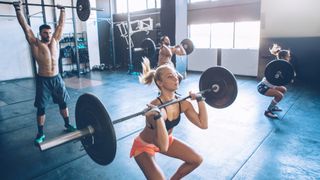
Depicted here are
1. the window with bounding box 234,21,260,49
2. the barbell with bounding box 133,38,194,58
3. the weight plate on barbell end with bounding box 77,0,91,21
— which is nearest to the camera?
the weight plate on barbell end with bounding box 77,0,91,21

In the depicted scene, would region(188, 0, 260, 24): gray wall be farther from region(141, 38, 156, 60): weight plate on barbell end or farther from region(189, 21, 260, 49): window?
region(141, 38, 156, 60): weight plate on barbell end

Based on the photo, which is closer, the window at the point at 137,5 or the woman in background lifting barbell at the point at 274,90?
the woman in background lifting barbell at the point at 274,90

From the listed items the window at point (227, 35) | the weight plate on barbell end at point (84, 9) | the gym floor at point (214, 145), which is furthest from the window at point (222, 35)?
the weight plate on barbell end at point (84, 9)

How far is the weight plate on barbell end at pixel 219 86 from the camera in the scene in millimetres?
1957

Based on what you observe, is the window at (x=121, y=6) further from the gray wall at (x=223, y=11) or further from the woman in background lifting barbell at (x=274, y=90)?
the woman in background lifting barbell at (x=274, y=90)

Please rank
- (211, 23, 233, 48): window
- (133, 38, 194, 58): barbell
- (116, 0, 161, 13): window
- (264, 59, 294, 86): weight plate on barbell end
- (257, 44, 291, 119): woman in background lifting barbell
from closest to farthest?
(264, 59, 294, 86): weight plate on barbell end
(257, 44, 291, 119): woman in background lifting barbell
(133, 38, 194, 58): barbell
(211, 23, 233, 48): window
(116, 0, 161, 13): window

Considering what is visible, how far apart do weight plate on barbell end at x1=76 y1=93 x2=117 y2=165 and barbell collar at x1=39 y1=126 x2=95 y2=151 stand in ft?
0.11

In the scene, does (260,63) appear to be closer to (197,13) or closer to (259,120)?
(197,13)

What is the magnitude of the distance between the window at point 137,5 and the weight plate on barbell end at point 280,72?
6.26 metres

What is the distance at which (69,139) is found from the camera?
1.27 metres

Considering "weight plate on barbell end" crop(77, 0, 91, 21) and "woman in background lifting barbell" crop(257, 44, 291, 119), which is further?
"weight plate on barbell end" crop(77, 0, 91, 21)

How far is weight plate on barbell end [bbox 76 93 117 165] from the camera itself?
4.09ft

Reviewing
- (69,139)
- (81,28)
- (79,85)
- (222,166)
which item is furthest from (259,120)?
(81,28)

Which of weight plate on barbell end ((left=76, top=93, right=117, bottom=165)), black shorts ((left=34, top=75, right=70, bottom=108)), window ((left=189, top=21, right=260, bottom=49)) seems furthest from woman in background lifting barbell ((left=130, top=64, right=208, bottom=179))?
window ((left=189, top=21, right=260, bottom=49))
